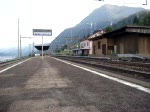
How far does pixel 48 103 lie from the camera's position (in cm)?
697

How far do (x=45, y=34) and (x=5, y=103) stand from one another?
250 ft

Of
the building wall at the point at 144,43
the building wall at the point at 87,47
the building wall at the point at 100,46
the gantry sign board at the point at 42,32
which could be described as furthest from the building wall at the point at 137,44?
the building wall at the point at 87,47

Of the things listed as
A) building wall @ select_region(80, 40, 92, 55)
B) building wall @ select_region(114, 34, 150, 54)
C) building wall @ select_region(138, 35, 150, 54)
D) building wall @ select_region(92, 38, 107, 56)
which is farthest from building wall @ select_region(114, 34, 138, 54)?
building wall @ select_region(80, 40, 92, 55)

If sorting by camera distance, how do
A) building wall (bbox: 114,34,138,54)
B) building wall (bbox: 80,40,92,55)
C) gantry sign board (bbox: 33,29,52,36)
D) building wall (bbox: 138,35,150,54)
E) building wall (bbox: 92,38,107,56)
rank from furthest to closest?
building wall (bbox: 80,40,92,55), gantry sign board (bbox: 33,29,52,36), building wall (bbox: 92,38,107,56), building wall (bbox: 114,34,138,54), building wall (bbox: 138,35,150,54)

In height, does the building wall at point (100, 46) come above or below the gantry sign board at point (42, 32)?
below

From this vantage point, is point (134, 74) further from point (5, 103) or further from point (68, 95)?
point (5, 103)

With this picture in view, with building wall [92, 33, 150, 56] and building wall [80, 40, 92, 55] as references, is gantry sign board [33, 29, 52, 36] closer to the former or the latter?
building wall [80, 40, 92, 55]

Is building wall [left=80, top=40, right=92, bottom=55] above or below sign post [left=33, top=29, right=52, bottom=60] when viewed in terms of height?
below

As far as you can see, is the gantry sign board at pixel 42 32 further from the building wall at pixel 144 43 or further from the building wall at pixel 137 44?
the building wall at pixel 144 43

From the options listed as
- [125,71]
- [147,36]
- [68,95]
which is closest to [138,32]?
[147,36]

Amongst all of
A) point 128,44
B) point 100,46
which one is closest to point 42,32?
point 100,46

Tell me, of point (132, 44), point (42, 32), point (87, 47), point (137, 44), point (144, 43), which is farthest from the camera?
point (87, 47)

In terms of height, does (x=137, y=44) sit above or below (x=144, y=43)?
below

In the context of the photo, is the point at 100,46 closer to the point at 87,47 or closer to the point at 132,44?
the point at 132,44
